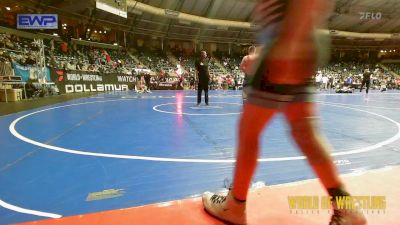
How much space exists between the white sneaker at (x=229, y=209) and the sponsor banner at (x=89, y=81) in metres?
15.6

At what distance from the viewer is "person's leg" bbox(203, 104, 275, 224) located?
139 cm

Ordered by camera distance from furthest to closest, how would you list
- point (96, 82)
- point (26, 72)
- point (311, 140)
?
point (96, 82) < point (26, 72) < point (311, 140)

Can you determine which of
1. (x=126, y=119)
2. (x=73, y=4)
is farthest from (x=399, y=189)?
(x=73, y=4)

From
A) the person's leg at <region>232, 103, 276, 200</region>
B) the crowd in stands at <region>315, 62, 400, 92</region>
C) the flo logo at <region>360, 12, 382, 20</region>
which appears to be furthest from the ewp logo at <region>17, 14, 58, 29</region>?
the flo logo at <region>360, 12, 382, 20</region>

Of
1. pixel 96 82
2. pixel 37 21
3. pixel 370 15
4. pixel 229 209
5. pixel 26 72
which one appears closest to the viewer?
pixel 229 209

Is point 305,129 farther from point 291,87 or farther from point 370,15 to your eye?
point 370,15

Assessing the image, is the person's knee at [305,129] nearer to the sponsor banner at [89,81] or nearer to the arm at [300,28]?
the arm at [300,28]

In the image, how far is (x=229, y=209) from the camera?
1582 millimetres

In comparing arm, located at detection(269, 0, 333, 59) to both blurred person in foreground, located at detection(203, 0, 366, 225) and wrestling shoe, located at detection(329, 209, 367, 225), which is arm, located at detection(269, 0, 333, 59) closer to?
blurred person in foreground, located at detection(203, 0, 366, 225)

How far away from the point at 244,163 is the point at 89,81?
1791 cm

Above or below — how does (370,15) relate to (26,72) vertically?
above

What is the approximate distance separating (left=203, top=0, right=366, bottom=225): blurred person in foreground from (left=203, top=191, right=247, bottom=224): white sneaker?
146 mm

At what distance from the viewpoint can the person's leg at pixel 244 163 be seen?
1393 millimetres

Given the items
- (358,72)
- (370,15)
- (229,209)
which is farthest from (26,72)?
(358,72)
